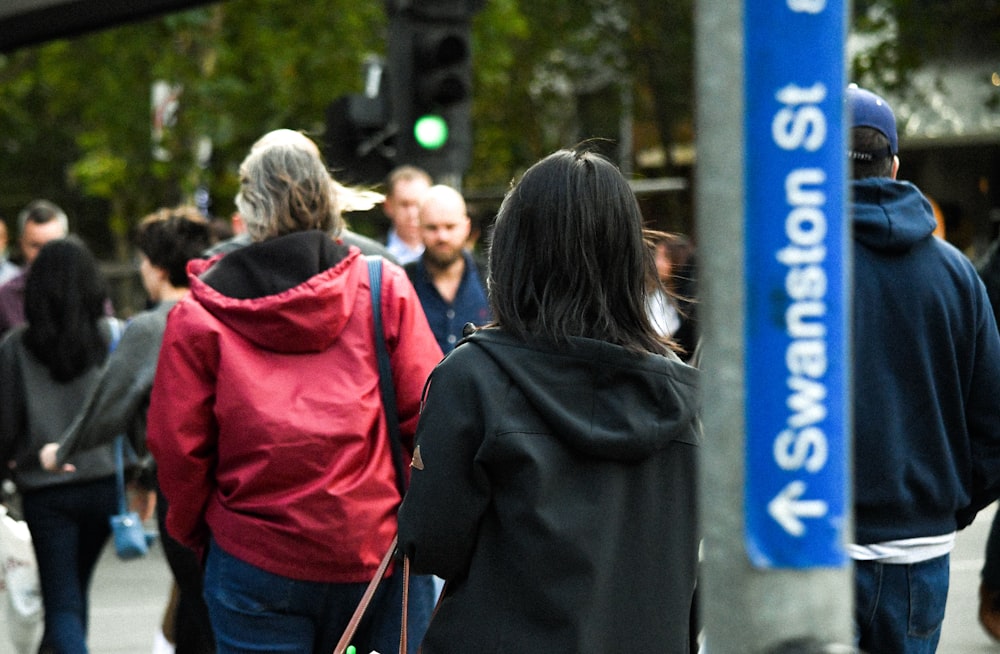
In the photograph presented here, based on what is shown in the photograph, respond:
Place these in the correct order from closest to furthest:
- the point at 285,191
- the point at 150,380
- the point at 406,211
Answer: the point at 285,191 < the point at 150,380 < the point at 406,211

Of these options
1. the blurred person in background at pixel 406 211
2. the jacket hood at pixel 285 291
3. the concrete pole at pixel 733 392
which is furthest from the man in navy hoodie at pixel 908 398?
the blurred person in background at pixel 406 211

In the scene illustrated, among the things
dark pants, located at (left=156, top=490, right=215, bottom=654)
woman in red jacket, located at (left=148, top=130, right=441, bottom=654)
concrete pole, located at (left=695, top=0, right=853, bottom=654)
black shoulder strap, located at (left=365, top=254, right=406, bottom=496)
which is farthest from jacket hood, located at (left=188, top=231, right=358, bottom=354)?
concrete pole, located at (left=695, top=0, right=853, bottom=654)

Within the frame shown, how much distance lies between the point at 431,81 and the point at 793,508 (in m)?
7.45

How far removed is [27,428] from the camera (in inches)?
233

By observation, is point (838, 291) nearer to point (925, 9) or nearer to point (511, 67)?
point (925, 9)

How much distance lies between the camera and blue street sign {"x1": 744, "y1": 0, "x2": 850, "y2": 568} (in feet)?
4.50

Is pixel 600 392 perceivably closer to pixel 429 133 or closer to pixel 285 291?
pixel 285 291

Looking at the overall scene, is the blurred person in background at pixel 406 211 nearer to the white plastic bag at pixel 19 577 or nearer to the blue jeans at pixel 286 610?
the white plastic bag at pixel 19 577

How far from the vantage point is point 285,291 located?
391cm

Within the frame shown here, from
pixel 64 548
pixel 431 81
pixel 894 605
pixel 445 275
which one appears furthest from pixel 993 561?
pixel 431 81

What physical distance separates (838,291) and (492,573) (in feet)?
4.74

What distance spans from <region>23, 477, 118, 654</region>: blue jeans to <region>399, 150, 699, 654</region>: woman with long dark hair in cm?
332

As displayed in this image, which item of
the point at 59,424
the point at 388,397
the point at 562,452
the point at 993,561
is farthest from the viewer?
the point at 993,561

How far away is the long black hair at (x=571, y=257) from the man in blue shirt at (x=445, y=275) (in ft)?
11.8
